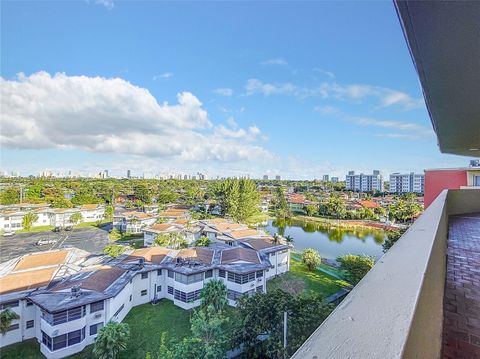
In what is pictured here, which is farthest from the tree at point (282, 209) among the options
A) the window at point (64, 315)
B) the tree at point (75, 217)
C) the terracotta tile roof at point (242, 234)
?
the window at point (64, 315)

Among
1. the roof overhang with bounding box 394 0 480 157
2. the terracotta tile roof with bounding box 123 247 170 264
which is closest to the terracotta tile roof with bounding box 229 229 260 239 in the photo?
the terracotta tile roof with bounding box 123 247 170 264

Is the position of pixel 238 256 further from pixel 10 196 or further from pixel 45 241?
pixel 10 196

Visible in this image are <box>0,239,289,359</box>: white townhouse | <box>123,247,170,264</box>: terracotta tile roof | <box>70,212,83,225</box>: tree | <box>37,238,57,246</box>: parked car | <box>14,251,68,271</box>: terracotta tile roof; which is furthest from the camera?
<box>70,212,83,225</box>: tree

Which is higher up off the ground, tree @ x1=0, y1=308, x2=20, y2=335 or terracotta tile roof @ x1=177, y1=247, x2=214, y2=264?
terracotta tile roof @ x1=177, y1=247, x2=214, y2=264

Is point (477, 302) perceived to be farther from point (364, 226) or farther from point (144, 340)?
point (364, 226)

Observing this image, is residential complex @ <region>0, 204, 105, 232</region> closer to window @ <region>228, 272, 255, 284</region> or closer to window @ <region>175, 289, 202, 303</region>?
window @ <region>175, 289, 202, 303</region>

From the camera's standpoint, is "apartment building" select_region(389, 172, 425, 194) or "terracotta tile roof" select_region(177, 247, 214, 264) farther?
"apartment building" select_region(389, 172, 425, 194)

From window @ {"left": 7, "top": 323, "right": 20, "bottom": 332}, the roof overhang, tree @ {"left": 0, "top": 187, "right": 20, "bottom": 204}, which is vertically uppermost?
the roof overhang

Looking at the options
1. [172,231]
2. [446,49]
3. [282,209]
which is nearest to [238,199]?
[282,209]
